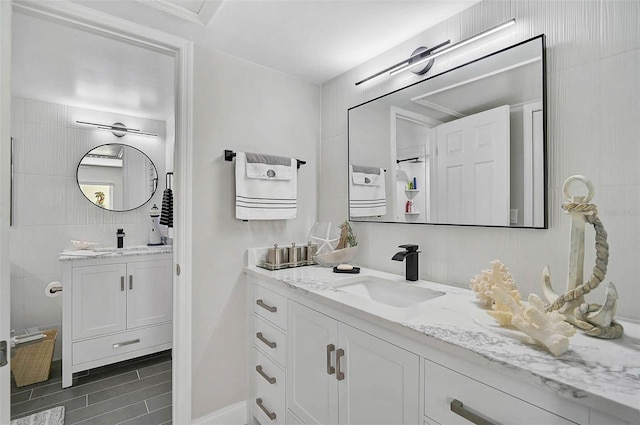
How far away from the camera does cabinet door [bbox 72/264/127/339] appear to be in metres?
2.38

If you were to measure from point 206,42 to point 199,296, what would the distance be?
1.40 metres

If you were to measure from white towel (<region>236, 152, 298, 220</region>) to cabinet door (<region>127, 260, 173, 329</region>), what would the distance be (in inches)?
54.9

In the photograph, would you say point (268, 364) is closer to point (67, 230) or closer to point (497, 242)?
point (497, 242)

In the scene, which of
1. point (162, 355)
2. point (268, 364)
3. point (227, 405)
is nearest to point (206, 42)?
point (268, 364)

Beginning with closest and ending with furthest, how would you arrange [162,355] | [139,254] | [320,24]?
1. [320,24]
2. [139,254]
3. [162,355]

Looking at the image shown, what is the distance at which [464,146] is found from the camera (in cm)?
141

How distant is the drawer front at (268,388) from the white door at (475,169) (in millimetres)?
1135

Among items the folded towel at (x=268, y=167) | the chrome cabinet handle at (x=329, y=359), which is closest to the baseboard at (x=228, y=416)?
the chrome cabinet handle at (x=329, y=359)

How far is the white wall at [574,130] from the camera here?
100 centimetres

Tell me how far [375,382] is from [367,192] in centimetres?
109

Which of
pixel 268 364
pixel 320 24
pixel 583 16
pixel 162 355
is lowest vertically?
pixel 162 355

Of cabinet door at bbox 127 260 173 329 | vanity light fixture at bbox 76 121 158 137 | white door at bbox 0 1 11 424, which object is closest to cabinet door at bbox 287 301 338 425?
white door at bbox 0 1 11 424

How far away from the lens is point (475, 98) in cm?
138

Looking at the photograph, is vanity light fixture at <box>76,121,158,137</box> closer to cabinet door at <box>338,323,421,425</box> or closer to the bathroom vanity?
the bathroom vanity
